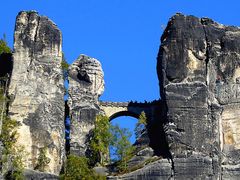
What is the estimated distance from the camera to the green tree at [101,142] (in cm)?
6456

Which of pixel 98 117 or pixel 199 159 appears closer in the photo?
pixel 199 159

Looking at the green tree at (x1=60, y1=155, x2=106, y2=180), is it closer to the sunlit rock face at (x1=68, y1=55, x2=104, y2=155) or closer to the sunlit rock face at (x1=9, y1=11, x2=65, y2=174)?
the sunlit rock face at (x1=9, y1=11, x2=65, y2=174)

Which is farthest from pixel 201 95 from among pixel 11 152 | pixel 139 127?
pixel 11 152

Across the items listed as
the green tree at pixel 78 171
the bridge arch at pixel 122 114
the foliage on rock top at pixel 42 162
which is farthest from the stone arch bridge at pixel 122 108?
the green tree at pixel 78 171

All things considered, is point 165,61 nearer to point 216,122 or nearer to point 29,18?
point 216,122

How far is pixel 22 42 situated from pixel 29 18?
2.01 metres

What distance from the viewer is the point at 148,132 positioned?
65.7 metres

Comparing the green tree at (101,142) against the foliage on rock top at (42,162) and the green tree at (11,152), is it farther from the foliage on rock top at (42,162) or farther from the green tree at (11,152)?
the green tree at (11,152)

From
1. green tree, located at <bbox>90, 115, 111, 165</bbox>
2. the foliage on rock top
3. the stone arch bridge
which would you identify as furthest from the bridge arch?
the foliage on rock top

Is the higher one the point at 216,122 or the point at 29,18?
the point at 29,18

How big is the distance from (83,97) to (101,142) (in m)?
4.18

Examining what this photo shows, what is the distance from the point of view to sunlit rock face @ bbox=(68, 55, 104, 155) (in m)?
65.9

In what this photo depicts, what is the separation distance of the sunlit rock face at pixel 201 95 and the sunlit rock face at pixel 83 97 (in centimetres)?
505

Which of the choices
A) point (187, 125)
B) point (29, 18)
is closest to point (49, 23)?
point (29, 18)
